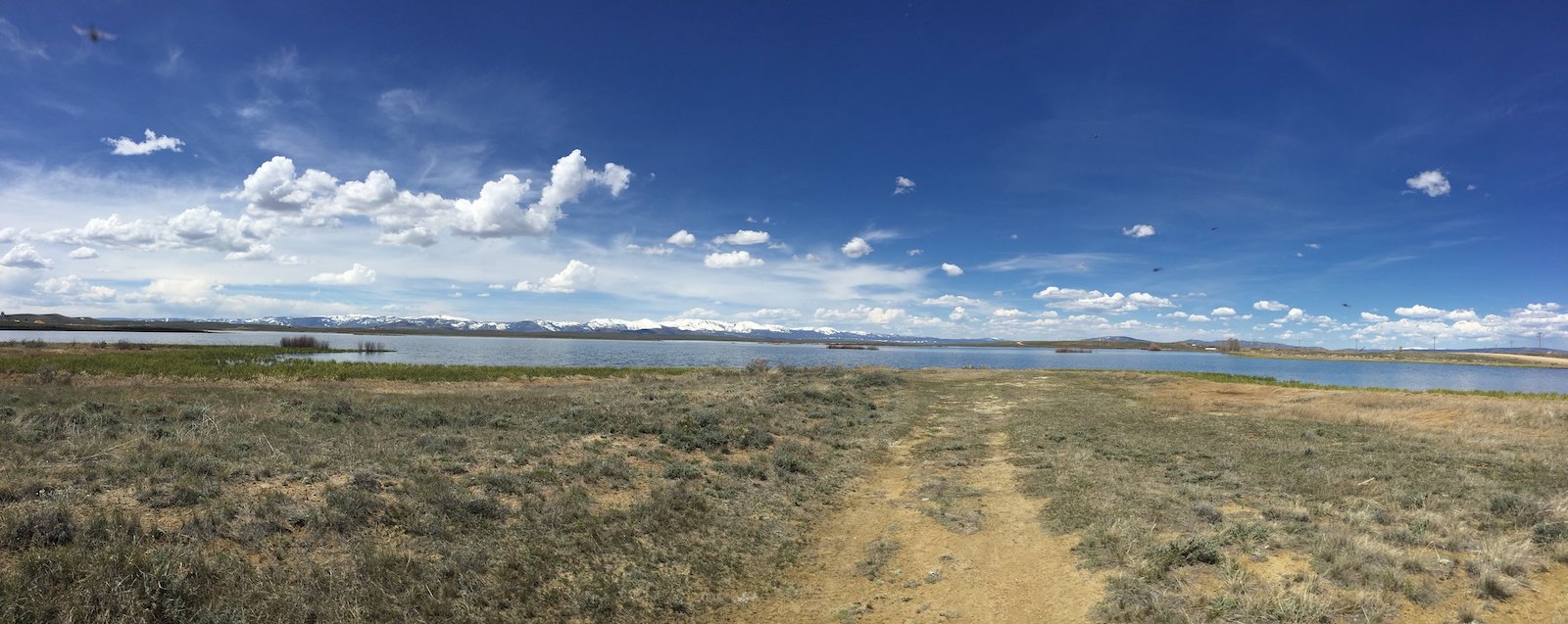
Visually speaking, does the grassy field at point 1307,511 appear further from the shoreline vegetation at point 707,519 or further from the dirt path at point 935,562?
the dirt path at point 935,562

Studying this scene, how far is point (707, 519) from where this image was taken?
1159cm

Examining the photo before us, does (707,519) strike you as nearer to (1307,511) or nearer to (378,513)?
(378,513)

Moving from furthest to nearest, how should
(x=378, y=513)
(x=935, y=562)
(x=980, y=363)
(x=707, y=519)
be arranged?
(x=980, y=363)
(x=707, y=519)
(x=935, y=562)
(x=378, y=513)

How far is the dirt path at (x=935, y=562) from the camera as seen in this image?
28.3ft

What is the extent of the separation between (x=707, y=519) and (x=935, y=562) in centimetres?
436

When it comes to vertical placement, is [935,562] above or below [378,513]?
below

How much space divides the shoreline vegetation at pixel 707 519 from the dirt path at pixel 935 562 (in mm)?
75

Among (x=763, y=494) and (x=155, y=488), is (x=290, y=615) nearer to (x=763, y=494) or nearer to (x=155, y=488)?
(x=155, y=488)

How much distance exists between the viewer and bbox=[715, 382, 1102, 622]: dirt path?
8.63m

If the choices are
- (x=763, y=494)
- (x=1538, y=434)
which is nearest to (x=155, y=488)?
(x=763, y=494)

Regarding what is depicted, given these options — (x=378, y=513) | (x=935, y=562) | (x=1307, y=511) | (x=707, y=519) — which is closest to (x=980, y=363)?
(x=1307, y=511)

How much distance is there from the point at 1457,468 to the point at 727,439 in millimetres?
19474

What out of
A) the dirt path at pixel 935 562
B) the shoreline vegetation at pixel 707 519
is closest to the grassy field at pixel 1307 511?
the shoreline vegetation at pixel 707 519

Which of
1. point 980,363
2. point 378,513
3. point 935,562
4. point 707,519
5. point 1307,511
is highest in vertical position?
point 378,513
